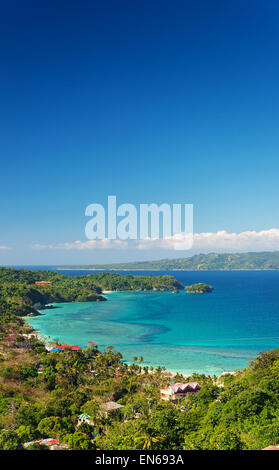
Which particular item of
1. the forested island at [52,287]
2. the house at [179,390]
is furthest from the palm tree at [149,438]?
the forested island at [52,287]

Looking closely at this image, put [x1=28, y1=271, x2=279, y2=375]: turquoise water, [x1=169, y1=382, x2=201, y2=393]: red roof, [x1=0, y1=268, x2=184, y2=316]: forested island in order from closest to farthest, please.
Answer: [x1=169, y1=382, x2=201, y2=393]: red roof → [x1=28, y1=271, x2=279, y2=375]: turquoise water → [x1=0, y1=268, x2=184, y2=316]: forested island

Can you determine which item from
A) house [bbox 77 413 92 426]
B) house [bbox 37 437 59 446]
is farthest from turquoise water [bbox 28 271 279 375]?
house [bbox 37 437 59 446]

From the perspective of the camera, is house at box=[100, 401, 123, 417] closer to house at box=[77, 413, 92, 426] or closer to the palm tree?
house at box=[77, 413, 92, 426]

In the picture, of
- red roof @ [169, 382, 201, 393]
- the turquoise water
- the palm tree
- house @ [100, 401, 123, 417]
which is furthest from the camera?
the turquoise water

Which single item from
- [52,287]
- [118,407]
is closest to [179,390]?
[118,407]

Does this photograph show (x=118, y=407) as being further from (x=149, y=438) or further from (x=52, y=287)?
(x=52, y=287)
